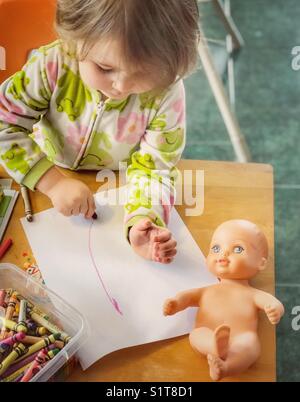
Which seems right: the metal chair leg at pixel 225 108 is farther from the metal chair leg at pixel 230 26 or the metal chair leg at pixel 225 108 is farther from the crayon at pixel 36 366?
the crayon at pixel 36 366

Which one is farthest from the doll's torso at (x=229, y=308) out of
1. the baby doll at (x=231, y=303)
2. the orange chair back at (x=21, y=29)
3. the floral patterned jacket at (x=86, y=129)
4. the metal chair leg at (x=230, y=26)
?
the metal chair leg at (x=230, y=26)

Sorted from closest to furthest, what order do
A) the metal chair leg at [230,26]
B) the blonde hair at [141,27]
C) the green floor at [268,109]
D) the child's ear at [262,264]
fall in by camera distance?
the blonde hair at [141,27]
the child's ear at [262,264]
the green floor at [268,109]
the metal chair leg at [230,26]

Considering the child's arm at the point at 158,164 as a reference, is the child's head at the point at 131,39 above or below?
above

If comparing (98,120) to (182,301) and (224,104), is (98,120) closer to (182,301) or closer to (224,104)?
(182,301)

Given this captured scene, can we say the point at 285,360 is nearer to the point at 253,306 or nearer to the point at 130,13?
the point at 253,306

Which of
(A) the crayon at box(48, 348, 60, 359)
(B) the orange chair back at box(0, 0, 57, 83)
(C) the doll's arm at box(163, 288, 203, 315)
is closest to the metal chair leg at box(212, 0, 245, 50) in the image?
(B) the orange chair back at box(0, 0, 57, 83)

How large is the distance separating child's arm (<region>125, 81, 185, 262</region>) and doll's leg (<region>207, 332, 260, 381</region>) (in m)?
0.15

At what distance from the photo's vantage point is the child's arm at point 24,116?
66cm

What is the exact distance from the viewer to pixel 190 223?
2.29ft

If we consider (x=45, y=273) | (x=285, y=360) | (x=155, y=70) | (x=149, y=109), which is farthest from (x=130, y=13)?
(x=285, y=360)

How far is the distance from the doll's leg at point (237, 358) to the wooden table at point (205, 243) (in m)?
0.01

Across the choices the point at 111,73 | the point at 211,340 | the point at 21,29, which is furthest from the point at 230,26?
the point at 211,340

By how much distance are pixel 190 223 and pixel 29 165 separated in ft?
0.66

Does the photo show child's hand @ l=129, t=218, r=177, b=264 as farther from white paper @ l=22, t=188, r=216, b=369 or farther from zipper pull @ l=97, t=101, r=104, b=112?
zipper pull @ l=97, t=101, r=104, b=112
